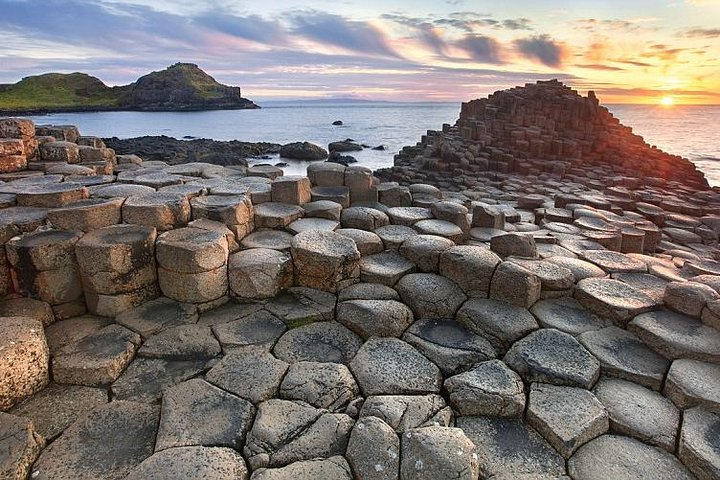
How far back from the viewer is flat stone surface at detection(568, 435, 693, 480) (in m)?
2.75

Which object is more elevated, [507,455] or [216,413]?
[216,413]

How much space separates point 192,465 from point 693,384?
3.77m

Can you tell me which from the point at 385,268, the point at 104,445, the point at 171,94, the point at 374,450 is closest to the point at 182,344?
the point at 104,445

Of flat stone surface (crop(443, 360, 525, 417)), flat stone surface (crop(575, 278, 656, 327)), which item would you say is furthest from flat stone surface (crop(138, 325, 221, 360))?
flat stone surface (crop(575, 278, 656, 327))

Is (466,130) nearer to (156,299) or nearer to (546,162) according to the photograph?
(546,162)

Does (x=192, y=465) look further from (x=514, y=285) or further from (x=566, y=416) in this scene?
(x=514, y=285)

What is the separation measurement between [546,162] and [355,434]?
14.7 metres

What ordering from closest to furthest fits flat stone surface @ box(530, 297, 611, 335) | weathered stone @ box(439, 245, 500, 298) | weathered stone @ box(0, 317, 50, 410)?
weathered stone @ box(0, 317, 50, 410) < flat stone surface @ box(530, 297, 611, 335) < weathered stone @ box(439, 245, 500, 298)

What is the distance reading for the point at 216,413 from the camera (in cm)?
304

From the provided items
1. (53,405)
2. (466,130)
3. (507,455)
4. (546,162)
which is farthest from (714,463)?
(466,130)

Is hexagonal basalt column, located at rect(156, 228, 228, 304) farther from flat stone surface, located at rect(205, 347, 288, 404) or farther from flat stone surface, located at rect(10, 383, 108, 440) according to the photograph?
flat stone surface, located at rect(10, 383, 108, 440)

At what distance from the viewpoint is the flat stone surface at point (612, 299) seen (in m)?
4.17

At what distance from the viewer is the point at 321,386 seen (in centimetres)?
327

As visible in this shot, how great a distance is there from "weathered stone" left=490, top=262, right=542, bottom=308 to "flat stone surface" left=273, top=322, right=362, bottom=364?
5.14 ft
